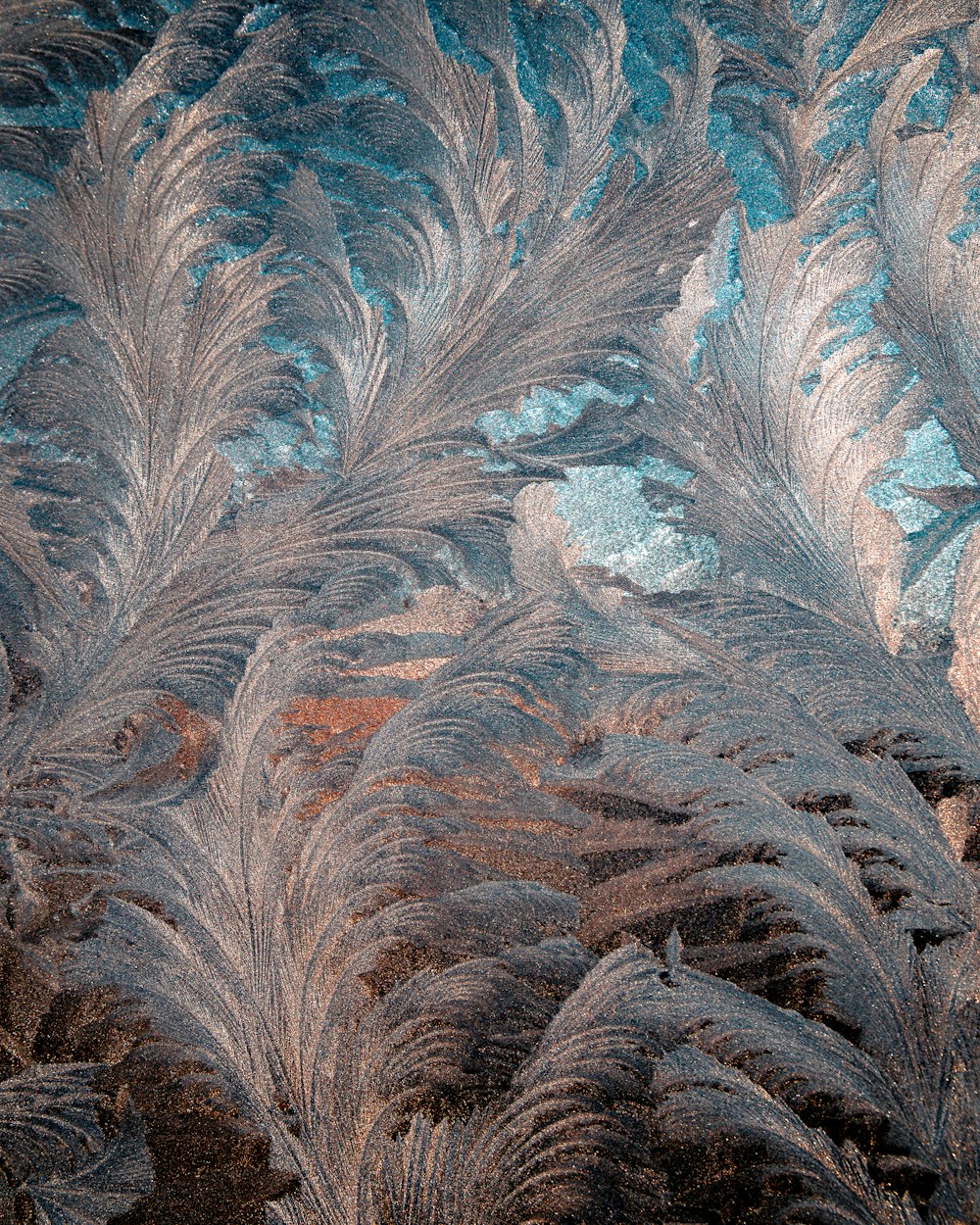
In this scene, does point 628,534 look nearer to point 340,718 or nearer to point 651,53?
point 340,718

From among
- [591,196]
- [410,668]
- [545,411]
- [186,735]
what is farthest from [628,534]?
[186,735]

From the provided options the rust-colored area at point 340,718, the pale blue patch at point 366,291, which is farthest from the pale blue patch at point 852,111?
the rust-colored area at point 340,718

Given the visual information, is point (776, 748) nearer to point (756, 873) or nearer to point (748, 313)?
point (756, 873)

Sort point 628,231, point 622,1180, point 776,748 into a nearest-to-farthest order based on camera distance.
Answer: point 622,1180 < point 776,748 < point 628,231

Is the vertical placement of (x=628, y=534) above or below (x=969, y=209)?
below

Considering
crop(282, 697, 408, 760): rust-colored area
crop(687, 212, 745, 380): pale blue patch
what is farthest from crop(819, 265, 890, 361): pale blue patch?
crop(282, 697, 408, 760): rust-colored area

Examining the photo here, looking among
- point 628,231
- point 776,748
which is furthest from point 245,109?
point 776,748
